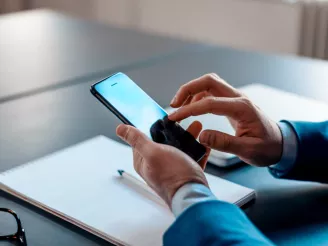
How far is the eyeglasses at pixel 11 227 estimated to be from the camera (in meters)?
0.83

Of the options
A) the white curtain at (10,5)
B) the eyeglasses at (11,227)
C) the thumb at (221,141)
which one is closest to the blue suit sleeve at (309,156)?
the thumb at (221,141)

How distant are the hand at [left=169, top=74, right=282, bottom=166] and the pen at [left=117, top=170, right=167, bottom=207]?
0.11 meters

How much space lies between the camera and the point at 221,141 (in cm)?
93

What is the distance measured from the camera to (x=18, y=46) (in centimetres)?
181

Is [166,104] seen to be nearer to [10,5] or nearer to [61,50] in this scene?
[61,50]

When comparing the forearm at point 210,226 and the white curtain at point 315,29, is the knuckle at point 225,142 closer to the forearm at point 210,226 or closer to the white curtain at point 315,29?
the forearm at point 210,226

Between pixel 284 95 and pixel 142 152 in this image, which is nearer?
pixel 142 152

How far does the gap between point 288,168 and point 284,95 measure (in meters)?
0.40

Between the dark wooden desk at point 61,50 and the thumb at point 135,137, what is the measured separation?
593 mm

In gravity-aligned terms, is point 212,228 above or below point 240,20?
above

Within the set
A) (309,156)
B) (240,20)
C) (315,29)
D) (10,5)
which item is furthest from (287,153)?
(10,5)

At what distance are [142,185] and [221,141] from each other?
0.14 meters

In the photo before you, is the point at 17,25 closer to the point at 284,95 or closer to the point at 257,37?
the point at 284,95

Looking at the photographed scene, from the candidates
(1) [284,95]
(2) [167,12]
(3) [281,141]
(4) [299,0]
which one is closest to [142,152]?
(3) [281,141]
